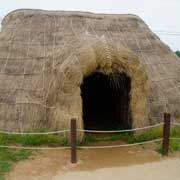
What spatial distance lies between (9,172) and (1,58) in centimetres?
427

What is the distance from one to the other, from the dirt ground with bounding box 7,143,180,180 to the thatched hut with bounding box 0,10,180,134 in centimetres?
77

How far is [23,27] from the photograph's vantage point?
10.8 meters

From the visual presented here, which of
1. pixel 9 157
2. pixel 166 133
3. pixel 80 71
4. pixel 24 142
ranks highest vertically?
pixel 80 71

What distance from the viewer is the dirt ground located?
22.0 ft

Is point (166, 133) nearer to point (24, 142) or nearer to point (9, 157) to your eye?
point (24, 142)

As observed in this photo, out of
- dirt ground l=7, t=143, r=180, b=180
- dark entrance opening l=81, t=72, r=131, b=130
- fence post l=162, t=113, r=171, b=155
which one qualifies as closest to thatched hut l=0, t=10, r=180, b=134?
dark entrance opening l=81, t=72, r=131, b=130

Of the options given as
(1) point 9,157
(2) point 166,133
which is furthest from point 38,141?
(2) point 166,133

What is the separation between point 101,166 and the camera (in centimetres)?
726

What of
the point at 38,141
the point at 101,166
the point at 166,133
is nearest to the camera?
the point at 101,166

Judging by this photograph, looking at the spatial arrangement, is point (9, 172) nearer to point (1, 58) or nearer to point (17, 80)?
point (17, 80)

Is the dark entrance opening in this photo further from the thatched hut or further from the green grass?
the green grass

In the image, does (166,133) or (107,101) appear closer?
(166,133)

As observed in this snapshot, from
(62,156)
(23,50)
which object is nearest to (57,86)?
(62,156)

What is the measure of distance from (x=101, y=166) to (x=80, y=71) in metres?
2.19
